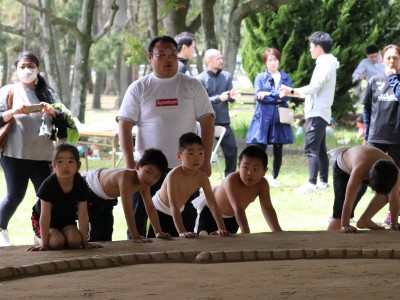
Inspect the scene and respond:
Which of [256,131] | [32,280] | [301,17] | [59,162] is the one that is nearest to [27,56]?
[59,162]

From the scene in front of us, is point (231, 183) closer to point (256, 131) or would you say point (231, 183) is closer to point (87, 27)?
point (256, 131)

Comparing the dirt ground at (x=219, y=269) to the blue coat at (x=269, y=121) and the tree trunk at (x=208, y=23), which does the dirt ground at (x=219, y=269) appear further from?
the tree trunk at (x=208, y=23)

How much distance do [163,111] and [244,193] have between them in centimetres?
60

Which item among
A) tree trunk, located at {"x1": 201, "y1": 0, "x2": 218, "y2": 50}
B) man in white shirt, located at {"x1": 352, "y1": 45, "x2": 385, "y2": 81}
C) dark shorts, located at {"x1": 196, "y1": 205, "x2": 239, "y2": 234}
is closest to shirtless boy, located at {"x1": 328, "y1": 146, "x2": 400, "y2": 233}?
dark shorts, located at {"x1": 196, "y1": 205, "x2": 239, "y2": 234}

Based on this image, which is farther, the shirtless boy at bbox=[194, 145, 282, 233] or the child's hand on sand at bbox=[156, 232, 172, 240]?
the shirtless boy at bbox=[194, 145, 282, 233]

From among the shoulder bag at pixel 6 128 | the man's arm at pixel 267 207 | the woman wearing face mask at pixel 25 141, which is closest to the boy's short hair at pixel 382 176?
the man's arm at pixel 267 207

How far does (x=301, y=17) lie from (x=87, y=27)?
12.2 feet

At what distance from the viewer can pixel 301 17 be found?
14414mm

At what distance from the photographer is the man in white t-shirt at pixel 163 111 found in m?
4.96

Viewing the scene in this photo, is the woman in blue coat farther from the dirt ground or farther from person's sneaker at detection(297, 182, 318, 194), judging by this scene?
the dirt ground

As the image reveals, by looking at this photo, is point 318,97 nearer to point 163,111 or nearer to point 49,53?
point 163,111

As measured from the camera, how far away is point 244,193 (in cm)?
501

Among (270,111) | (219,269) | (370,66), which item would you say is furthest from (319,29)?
(219,269)

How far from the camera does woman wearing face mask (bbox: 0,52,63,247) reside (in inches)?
217
